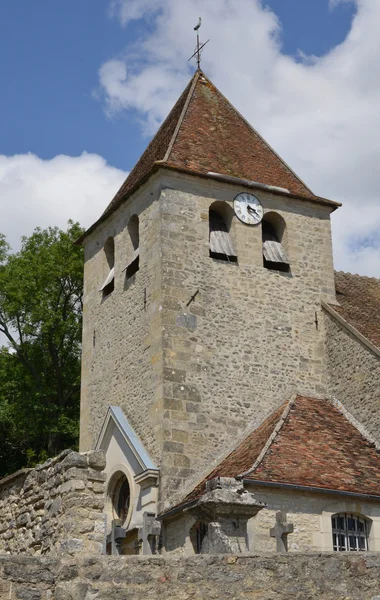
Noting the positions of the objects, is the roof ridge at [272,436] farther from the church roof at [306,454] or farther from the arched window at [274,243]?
the arched window at [274,243]

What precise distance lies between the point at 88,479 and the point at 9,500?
2000 millimetres

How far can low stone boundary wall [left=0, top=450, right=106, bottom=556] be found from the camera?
29.2 ft

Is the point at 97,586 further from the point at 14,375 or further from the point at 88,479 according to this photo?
the point at 14,375

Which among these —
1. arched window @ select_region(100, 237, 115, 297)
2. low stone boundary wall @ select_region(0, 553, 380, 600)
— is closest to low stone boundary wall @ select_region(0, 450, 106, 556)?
low stone boundary wall @ select_region(0, 553, 380, 600)

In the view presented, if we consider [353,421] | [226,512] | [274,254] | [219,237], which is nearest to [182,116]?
[219,237]

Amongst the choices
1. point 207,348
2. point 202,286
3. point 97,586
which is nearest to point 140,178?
point 202,286

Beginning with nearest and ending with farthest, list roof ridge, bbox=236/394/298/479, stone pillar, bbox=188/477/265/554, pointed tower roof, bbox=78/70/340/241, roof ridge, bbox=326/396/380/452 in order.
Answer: stone pillar, bbox=188/477/265/554
roof ridge, bbox=236/394/298/479
roof ridge, bbox=326/396/380/452
pointed tower roof, bbox=78/70/340/241

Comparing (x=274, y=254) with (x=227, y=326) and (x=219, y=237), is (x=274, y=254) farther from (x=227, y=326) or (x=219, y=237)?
(x=227, y=326)

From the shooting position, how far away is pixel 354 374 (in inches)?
733

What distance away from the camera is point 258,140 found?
22.8m

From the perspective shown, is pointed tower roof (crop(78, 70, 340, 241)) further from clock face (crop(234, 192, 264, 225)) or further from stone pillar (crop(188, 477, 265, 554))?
stone pillar (crop(188, 477, 265, 554))

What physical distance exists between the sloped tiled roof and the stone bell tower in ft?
1.98

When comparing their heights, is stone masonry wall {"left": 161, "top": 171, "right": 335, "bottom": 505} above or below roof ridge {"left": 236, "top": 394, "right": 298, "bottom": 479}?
above

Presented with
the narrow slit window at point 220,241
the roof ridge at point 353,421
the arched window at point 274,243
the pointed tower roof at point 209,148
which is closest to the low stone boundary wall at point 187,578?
the roof ridge at point 353,421
